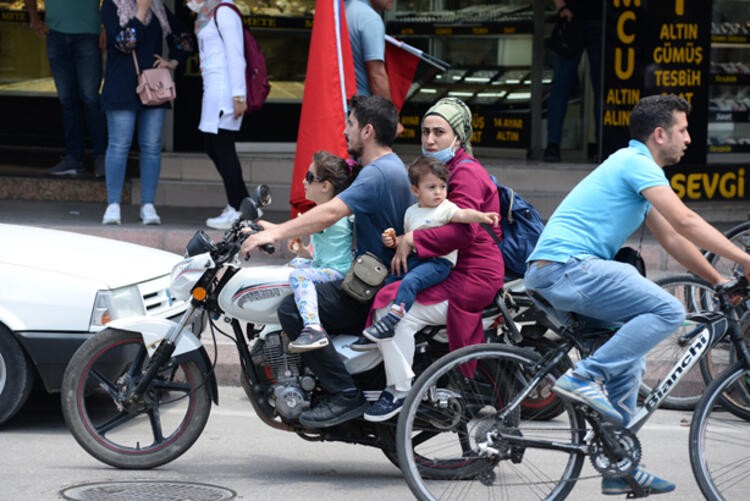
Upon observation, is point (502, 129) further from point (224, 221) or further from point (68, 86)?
point (68, 86)

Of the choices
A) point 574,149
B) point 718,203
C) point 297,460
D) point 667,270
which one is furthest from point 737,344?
point 574,149

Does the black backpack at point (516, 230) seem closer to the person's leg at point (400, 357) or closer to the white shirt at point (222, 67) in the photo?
the person's leg at point (400, 357)

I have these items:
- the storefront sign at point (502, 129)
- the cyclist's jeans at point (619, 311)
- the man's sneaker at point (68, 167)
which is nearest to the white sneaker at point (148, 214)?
the man's sneaker at point (68, 167)

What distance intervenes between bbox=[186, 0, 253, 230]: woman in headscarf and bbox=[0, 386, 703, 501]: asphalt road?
11.4 feet

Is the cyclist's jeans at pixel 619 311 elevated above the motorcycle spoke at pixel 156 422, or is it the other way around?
the cyclist's jeans at pixel 619 311

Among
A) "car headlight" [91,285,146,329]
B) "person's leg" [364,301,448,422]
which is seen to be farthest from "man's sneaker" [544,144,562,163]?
"person's leg" [364,301,448,422]

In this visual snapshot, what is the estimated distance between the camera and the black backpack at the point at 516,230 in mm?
6293

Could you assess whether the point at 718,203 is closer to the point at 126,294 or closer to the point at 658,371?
the point at 658,371

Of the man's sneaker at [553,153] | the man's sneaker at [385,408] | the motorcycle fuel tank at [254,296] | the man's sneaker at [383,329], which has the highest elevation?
the motorcycle fuel tank at [254,296]

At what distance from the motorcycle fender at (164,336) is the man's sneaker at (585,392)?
1.69 m

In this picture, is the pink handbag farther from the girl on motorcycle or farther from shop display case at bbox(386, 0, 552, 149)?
the girl on motorcycle

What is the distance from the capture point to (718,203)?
39.8 ft

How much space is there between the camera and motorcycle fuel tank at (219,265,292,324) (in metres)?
5.86

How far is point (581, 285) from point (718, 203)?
729 cm
